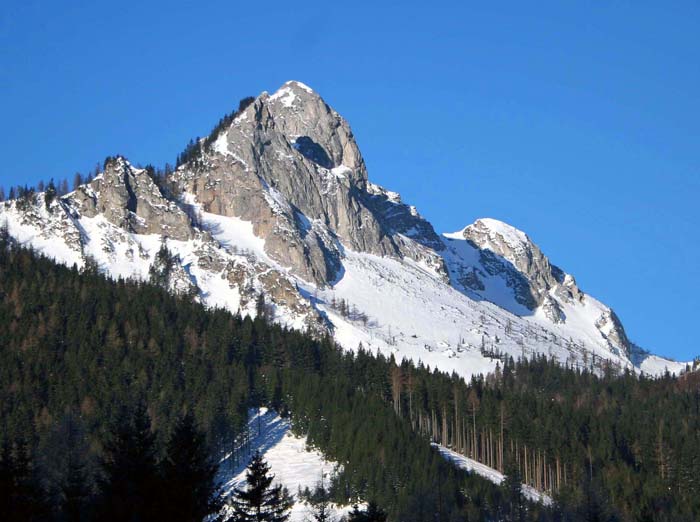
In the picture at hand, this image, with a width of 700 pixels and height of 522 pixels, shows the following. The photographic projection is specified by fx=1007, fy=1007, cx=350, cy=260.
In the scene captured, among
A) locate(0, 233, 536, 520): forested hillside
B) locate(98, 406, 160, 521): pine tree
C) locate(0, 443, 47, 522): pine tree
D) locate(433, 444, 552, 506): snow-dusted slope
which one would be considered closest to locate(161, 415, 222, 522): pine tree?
locate(98, 406, 160, 521): pine tree

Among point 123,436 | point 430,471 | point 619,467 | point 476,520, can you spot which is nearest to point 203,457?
point 123,436

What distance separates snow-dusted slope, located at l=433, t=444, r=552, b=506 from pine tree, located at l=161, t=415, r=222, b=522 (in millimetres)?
83858

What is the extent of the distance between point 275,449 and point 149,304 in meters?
66.5

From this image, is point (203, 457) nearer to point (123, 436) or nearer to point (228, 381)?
point (123, 436)

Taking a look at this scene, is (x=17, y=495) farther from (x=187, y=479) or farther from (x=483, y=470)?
(x=483, y=470)

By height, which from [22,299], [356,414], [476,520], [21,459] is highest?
[22,299]

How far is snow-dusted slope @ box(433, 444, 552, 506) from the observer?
120625 mm

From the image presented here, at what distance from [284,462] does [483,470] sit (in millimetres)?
26898

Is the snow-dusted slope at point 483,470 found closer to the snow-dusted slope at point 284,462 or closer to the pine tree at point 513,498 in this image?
the pine tree at point 513,498

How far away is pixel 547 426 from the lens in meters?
135

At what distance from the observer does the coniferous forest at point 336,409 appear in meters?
104

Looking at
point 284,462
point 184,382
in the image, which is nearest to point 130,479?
point 284,462

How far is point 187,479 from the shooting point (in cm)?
3581

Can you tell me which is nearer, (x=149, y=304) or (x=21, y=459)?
(x=21, y=459)
